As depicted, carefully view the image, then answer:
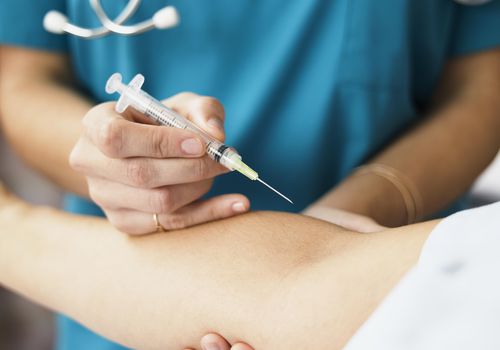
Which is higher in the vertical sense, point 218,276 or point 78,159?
point 78,159

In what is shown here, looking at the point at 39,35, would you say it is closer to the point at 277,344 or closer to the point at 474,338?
the point at 277,344

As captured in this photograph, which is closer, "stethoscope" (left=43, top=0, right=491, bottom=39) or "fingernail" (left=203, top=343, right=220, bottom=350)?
"fingernail" (left=203, top=343, right=220, bottom=350)

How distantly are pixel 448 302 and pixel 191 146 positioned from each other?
370 mm

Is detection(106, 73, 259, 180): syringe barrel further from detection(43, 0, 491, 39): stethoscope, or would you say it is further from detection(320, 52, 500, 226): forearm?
detection(320, 52, 500, 226): forearm

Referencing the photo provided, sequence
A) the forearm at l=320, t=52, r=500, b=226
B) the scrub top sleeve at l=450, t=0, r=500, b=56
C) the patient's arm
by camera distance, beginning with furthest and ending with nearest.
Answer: the scrub top sleeve at l=450, t=0, r=500, b=56, the forearm at l=320, t=52, r=500, b=226, the patient's arm

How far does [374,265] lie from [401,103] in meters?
0.53

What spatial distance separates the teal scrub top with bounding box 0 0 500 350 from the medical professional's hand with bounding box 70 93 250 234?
0.21 metres

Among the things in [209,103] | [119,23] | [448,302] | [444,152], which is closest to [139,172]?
[209,103]

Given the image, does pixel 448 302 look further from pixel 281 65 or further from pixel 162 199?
pixel 281 65

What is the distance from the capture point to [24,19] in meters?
1.13

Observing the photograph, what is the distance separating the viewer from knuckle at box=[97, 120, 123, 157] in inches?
30.4

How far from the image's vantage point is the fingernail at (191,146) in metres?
0.79

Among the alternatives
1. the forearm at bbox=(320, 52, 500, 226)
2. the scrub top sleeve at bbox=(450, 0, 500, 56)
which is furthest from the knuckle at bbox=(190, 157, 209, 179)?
the scrub top sleeve at bbox=(450, 0, 500, 56)

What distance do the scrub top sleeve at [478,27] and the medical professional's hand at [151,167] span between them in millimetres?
579
